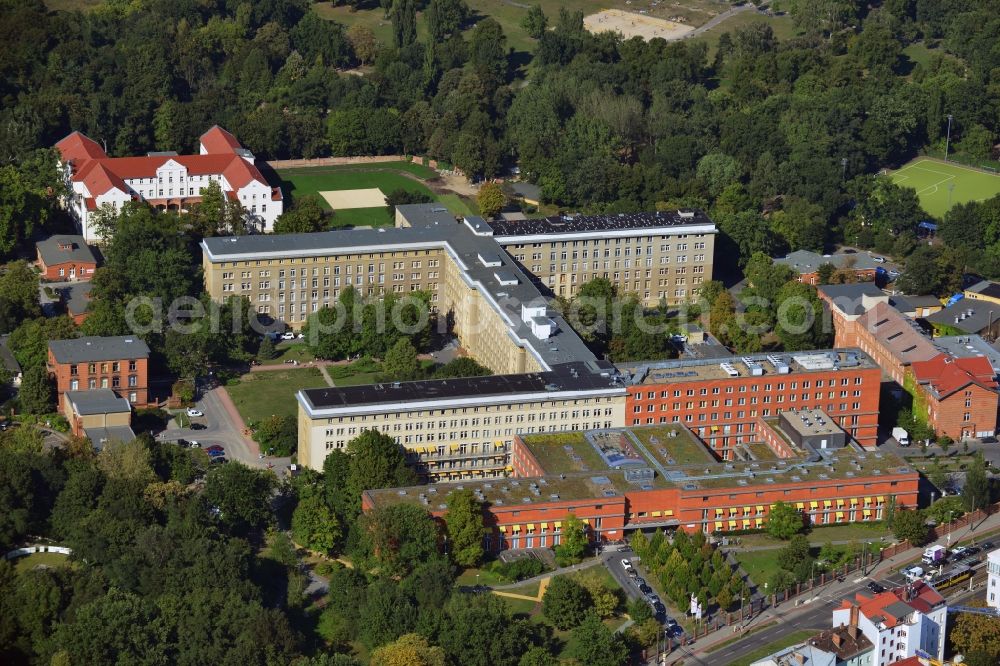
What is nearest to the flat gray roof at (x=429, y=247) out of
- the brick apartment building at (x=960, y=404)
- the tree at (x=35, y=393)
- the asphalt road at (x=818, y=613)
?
the tree at (x=35, y=393)

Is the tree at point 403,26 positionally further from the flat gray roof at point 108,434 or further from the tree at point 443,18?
the flat gray roof at point 108,434

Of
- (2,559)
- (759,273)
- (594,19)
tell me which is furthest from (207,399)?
(594,19)

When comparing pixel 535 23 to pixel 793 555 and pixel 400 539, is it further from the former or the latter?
pixel 400 539

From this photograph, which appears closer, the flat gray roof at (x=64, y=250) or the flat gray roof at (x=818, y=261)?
the flat gray roof at (x=64, y=250)

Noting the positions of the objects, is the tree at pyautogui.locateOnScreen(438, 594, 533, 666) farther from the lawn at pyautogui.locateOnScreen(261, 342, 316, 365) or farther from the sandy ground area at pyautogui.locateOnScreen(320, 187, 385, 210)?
the sandy ground area at pyautogui.locateOnScreen(320, 187, 385, 210)

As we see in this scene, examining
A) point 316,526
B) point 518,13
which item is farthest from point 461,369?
point 518,13

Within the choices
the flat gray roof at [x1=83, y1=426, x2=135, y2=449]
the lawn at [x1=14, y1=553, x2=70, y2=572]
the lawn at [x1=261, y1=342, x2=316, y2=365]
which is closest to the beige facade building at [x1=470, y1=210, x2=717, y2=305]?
the lawn at [x1=261, y1=342, x2=316, y2=365]

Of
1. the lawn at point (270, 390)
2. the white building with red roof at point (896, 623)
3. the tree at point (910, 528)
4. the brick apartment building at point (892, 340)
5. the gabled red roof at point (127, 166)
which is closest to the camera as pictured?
the white building with red roof at point (896, 623)
